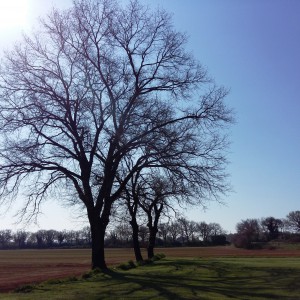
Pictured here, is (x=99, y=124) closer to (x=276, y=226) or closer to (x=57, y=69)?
(x=57, y=69)

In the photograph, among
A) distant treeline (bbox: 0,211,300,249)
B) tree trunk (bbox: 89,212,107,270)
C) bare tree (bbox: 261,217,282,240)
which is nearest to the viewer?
tree trunk (bbox: 89,212,107,270)

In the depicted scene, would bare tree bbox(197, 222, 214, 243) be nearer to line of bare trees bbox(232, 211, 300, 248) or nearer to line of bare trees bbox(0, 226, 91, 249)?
line of bare trees bbox(232, 211, 300, 248)

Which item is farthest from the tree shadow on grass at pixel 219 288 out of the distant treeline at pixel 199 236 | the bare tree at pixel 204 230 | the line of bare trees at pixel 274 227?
the bare tree at pixel 204 230

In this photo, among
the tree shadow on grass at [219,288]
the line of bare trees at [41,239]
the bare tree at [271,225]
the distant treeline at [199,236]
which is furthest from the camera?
the line of bare trees at [41,239]

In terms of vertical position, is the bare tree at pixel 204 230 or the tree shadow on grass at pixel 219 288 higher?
the bare tree at pixel 204 230

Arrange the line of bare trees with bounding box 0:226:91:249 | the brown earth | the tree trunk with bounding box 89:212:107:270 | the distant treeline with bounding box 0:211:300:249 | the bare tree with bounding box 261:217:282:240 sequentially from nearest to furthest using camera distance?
the tree trunk with bounding box 89:212:107:270, the brown earth, the distant treeline with bounding box 0:211:300:249, the bare tree with bounding box 261:217:282:240, the line of bare trees with bounding box 0:226:91:249

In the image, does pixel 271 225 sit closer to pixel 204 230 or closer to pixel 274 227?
pixel 274 227

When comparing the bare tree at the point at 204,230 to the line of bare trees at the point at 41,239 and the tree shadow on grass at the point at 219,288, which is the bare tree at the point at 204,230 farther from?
the tree shadow on grass at the point at 219,288

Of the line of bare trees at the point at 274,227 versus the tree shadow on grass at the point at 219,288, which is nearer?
the tree shadow on grass at the point at 219,288

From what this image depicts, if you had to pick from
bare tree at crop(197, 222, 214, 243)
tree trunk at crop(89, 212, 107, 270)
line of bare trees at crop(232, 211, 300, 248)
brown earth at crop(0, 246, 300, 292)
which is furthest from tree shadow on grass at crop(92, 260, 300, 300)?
bare tree at crop(197, 222, 214, 243)

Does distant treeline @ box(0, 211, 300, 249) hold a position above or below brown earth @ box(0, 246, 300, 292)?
above

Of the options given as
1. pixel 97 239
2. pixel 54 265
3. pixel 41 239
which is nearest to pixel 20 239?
pixel 41 239

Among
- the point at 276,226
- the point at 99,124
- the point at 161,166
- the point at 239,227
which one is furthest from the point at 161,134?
the point at 276,226

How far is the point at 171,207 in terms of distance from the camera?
108ft
